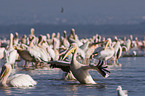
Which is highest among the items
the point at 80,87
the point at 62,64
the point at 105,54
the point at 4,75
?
the point at 105,54

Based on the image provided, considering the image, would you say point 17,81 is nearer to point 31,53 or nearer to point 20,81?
point 20,81

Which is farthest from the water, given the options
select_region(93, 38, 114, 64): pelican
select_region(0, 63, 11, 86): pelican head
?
select_region(93, 38, 114, 64): pelican

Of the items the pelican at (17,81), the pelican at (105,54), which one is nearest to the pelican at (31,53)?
the pelican at (105,54)

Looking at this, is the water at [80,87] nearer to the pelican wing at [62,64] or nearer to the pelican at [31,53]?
the pelican wing at [62,64]

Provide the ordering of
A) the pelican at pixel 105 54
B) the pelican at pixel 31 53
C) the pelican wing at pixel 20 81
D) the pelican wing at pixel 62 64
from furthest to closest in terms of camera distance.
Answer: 1. the pelican at pixel 105 54
2. the pelican at pixel 31 53
3. the pelican wing at pixel 62 64
4. the pelican wing at pixel 20 81

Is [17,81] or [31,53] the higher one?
[31,53]

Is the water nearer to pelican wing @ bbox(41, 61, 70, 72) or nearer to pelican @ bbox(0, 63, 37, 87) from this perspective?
pelican @ bbox(0, 63, 37, 87)

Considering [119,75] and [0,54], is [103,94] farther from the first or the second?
[0,54]

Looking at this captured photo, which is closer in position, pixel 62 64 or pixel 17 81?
pixel 17 81

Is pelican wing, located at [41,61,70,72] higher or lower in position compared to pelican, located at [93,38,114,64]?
lower

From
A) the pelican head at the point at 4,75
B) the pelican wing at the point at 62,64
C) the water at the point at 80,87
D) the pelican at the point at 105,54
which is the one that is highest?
the pelican at the point at 105,54

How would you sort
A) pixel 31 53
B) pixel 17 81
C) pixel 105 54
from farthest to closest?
pixel 105 54 < pixel 31 53 < pixel 17 81

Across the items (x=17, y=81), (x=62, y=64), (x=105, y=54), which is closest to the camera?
(x=17, y=81)

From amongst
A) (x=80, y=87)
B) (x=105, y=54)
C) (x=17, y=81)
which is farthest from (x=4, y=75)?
(x=105, y=54)
